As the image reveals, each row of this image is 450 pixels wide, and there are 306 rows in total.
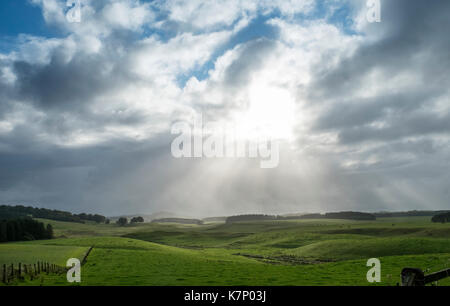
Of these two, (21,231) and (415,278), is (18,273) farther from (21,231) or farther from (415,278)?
(21,231)

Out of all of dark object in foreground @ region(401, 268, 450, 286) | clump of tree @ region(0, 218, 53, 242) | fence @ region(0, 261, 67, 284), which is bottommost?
clump of tree @ region(0, 218, 53, 242)

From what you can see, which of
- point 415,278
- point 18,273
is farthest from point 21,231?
point 415,278

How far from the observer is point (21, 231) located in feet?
456

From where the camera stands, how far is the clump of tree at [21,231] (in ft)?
430

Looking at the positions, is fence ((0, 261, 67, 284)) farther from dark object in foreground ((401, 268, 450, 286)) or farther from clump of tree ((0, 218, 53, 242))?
clump of tree ((0, 218, 53, 242))

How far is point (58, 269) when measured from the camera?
4469cm

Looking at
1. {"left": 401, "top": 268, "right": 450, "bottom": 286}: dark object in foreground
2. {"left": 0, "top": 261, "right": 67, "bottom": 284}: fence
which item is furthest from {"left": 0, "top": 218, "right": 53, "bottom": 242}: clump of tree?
{"left": 401, "top": 268, "right": 450, "bottom": 286}: dark object in foreground

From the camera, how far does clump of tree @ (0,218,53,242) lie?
131050 mm

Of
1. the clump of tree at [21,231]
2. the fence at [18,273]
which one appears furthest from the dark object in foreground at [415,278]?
the clump of tree at [21,231]

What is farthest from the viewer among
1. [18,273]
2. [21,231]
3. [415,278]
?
[21,231]
